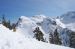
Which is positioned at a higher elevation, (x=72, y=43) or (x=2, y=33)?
(x=2, y=33)

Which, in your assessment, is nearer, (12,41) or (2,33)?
(12,41)

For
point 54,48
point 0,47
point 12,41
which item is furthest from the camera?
point 54,48

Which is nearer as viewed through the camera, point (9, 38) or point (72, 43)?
point (9, 38)

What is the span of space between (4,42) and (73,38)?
48.6 m

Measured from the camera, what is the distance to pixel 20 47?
15.1 meters

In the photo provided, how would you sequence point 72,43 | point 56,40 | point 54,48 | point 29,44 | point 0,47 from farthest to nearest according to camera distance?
1. point 56,40
2. point 72,43
3. point 54,48
4. point 29,44
5. point 0,47

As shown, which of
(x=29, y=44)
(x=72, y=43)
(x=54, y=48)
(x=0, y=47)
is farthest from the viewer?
(x=72, y=43)

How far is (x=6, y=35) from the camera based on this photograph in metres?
16.4

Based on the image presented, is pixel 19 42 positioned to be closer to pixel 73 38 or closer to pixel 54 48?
pixel 54 48

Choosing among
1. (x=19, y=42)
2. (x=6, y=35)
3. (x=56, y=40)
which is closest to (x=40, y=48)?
(x=19, y=42)

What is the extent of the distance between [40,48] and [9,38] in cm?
307

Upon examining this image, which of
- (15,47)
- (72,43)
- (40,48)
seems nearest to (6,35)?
(15,47)

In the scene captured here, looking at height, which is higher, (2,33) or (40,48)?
(2,33)

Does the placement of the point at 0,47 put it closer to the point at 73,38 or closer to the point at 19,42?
the point at 19,42
